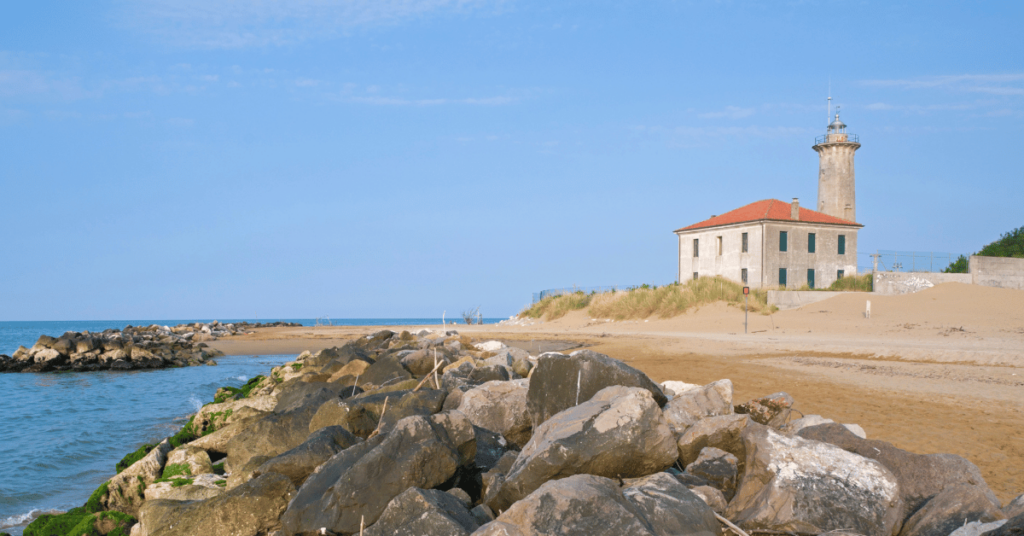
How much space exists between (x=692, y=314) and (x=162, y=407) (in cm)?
2299

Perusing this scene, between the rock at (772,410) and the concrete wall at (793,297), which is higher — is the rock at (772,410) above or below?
below

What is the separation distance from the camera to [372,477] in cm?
489

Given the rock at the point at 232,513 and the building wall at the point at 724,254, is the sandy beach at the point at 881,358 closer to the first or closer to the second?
the rock at the point at 232,513

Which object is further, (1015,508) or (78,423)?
(78,423)

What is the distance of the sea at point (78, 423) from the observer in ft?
28.1

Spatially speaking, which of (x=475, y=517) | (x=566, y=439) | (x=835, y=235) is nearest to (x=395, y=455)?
(x=475, y=517)

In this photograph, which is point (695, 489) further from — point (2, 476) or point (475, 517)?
point (2, 476)

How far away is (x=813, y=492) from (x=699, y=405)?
1.82 metres

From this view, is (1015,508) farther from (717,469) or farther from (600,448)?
(600,448)

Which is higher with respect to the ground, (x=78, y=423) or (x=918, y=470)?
(x=918, y=470)

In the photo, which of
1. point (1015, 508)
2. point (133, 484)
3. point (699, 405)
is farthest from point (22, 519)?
point (1015, 508)

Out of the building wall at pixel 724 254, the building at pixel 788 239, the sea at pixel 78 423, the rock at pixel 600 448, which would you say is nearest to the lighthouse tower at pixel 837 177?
the building at pixel 788 239

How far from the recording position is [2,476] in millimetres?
9344

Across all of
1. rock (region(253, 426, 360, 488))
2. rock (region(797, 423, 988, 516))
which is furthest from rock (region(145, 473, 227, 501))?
rock (region(797, 423, 988, 516))
